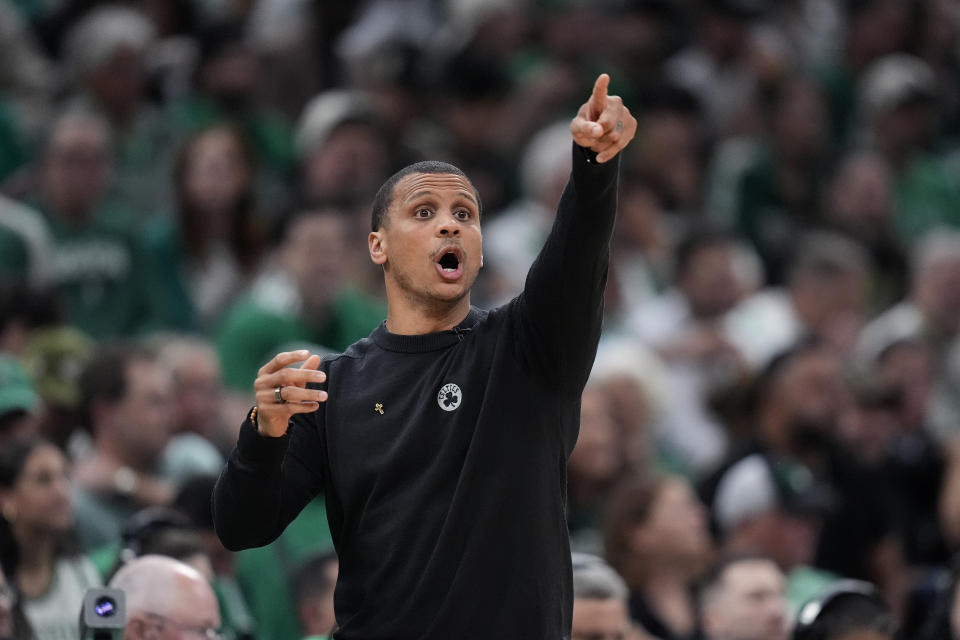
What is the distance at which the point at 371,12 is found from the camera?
439 inches

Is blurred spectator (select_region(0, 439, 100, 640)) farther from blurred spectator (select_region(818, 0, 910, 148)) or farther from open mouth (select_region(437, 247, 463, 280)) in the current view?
blurred spectator (select_region(818, 0, 910, 148))

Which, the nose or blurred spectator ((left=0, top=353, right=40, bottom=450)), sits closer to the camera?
the nose

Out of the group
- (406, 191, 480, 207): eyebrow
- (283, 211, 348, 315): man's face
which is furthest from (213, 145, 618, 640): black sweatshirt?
(283, 211, 348, 315): man's face

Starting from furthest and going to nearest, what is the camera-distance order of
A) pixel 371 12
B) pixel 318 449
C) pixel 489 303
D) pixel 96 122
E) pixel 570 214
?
1. pixel 371 12
2. pixel 96 122
3. pixel 489 303
4. pixel 318 449
5. pixel 570 214

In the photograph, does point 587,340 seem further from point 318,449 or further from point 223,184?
point 223,184

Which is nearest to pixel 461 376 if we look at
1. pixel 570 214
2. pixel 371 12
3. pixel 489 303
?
pixel 570 214

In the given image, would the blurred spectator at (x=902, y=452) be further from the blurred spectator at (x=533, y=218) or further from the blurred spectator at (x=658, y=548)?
the blurred spectator at (x=533, y=218)

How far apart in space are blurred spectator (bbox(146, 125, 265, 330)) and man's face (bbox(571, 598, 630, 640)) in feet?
12.3

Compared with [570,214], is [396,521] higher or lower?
lower

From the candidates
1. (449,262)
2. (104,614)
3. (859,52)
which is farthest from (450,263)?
(859,52)

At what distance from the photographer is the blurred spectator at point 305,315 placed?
768cm

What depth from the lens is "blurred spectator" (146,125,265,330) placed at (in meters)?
8.41

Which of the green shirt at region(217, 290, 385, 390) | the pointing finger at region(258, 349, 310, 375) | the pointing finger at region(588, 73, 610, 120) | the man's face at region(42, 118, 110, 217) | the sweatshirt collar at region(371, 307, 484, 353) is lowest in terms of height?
the pointing finger at region(258, 349, 310, 375)

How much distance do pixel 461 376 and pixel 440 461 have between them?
0.61 feet
